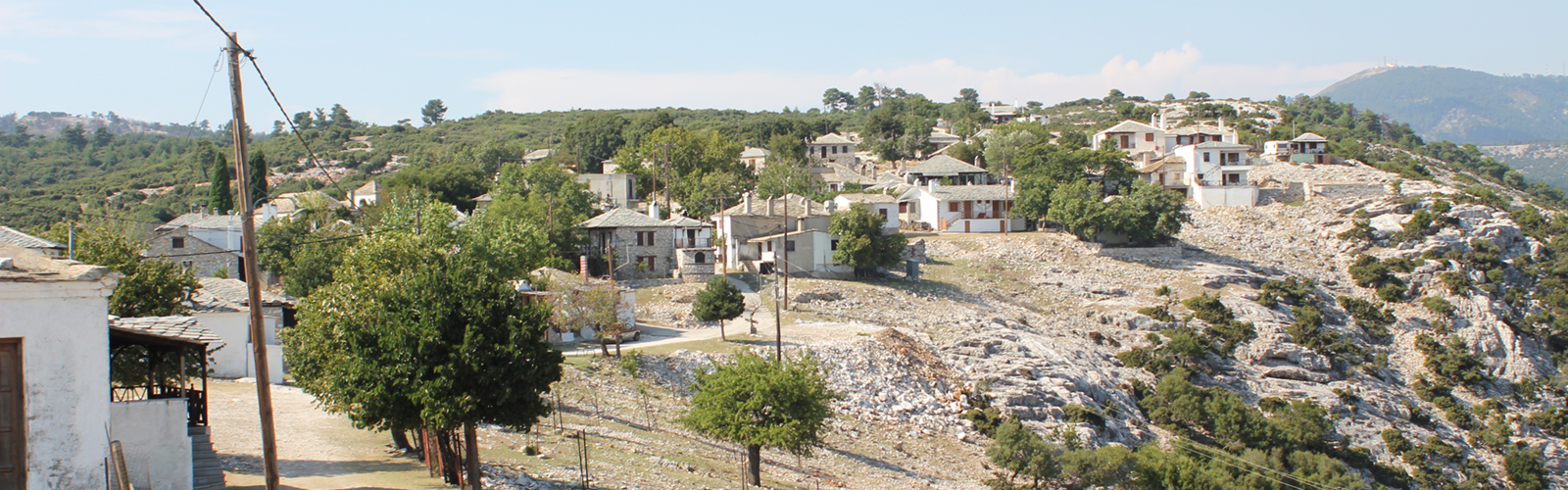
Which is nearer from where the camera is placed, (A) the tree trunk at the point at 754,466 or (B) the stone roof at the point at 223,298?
(A) the tree trunk at the point at 754,466

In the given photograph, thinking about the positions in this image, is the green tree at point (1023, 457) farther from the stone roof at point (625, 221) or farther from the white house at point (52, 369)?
the stone roof at point (625, 221)

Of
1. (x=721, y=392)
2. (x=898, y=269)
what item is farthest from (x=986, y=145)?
(x=721, y=392)

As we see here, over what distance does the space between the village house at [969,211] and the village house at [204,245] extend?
42.5 m

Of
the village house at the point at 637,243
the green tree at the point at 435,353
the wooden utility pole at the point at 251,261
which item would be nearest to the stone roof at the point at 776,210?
the village house at the point at 637,243

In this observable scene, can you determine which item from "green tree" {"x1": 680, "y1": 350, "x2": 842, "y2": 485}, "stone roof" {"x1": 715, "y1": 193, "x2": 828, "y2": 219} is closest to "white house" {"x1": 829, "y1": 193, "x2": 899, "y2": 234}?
Result: "stone roof" {"x1": 715, "y1": 193, "x2": 828, "y2": 219}

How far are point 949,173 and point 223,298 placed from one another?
59106 mm

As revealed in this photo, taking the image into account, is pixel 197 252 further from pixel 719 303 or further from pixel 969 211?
pixel 969 211

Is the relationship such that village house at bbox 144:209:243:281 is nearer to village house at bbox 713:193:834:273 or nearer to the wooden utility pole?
village house at bbox 713:193:834:273

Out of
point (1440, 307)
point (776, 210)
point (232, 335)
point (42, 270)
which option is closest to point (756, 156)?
point (776, 210)

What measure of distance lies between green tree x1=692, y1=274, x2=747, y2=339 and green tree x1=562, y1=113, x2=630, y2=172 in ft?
178

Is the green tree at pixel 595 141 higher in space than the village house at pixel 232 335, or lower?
higher

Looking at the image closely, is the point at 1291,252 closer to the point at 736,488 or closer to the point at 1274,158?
the point at 1274,158

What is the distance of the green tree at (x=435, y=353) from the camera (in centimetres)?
1972

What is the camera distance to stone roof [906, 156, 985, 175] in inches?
3376
